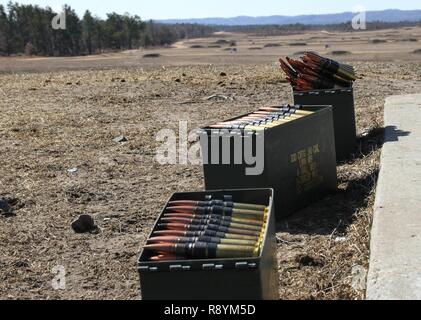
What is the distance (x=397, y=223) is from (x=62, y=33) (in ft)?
271

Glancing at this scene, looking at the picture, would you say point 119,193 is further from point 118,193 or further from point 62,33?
point 62,33

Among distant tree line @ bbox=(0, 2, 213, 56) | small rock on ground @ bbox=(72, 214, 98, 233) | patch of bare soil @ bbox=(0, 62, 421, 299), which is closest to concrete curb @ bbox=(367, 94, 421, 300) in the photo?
patch of bare soil @ bbox=(0, 62, 421, 299)

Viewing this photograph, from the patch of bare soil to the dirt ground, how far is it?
2 centimetres

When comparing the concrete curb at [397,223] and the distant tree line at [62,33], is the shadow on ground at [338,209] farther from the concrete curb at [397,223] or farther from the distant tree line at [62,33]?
the distant tree line at [62,33]

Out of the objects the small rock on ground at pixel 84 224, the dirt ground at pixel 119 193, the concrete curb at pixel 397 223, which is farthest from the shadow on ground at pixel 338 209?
the small rock on ground at pixel 84 224

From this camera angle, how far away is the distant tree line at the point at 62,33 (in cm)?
8412

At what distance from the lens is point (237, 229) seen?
3.71 metres

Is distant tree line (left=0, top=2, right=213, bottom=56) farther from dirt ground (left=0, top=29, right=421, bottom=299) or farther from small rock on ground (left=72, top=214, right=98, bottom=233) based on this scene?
small rock on ground (left=72, top=214, right=98, bottom=233)

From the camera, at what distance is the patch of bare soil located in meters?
5.01

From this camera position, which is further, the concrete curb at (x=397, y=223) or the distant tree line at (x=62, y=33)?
the distant tree line at (x=62, y=33)

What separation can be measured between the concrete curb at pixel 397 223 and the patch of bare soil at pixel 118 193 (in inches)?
7.6

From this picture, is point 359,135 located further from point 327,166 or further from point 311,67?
point 327,166
